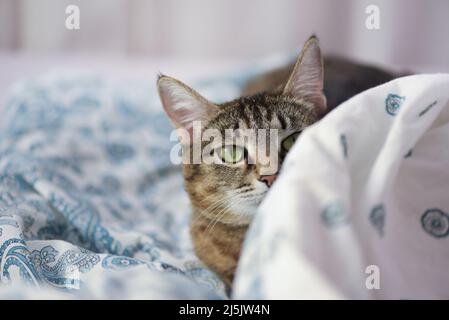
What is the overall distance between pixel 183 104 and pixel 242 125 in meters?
0.14

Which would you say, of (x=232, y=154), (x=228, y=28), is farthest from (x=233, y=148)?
(x=228, y=28)

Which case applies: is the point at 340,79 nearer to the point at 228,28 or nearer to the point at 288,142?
the point at 288,142

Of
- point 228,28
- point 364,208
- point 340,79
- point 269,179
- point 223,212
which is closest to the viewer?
point 364,208

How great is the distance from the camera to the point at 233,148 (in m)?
0.98

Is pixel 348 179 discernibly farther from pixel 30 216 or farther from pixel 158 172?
pixel 158 172

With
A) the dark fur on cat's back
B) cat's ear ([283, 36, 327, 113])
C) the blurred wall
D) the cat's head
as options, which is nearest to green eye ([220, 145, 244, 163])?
the cat's head

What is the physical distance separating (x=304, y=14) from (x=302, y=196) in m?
2.19

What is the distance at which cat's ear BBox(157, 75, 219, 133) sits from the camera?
37.7 inches

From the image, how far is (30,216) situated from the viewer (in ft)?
3.39

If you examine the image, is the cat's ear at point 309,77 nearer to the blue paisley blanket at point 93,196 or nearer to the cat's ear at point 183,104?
the cat's ear at point 183,104

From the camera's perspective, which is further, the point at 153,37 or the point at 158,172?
the point at 153,37

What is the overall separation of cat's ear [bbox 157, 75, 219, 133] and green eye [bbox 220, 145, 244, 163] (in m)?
0.10
